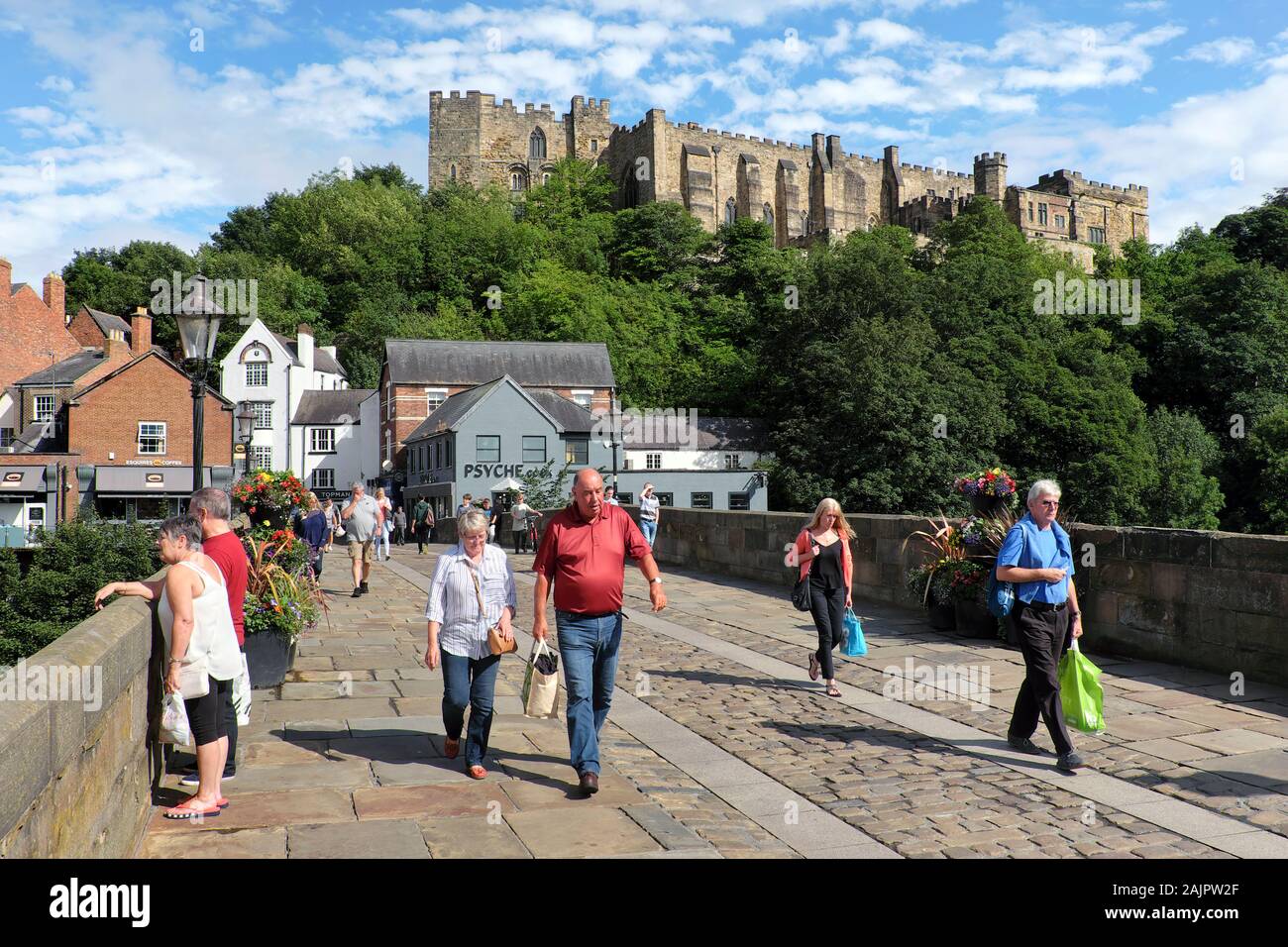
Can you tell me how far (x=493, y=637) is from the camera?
627cm

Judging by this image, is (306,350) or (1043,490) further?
(306,350)

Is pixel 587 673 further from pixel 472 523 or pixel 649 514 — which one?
pixel 649 514

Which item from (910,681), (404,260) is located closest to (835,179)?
(404,260)

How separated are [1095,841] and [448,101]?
10866 cm

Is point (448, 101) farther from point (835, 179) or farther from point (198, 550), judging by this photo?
point (198, 550)

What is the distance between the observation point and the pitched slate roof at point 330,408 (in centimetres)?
6356

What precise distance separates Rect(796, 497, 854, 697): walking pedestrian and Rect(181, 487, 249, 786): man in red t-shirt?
4543mm

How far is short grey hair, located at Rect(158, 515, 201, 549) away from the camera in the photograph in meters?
5.36

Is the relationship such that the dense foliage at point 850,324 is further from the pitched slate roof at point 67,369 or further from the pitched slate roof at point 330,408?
the pitched slate roof at point 67,369

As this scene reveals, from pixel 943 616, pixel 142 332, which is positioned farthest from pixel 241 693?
pixel 142 332

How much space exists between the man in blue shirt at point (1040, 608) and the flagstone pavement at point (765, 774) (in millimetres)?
249

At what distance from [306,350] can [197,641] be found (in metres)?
65.1

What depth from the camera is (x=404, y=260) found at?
82.9 metres

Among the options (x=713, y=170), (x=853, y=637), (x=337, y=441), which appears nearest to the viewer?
(x=853, y=637)
